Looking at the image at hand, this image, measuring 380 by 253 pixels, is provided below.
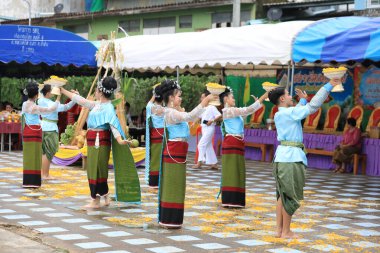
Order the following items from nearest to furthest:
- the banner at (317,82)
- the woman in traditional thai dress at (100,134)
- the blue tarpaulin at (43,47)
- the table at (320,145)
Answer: the woman in traditional thai dress at (100,134) < the table at (320,145) < the banner at (317,82) < the blue tarpaulin at (43,47)

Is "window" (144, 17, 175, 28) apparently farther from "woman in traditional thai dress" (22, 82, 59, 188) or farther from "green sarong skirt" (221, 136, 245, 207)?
"green sarong skirt" (221, 136, 245, 207)

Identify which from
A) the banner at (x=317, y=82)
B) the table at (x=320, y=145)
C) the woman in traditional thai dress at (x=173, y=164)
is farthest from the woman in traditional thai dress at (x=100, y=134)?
the banner at (x=317, y=82)

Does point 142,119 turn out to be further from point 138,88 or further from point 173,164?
point 173,164

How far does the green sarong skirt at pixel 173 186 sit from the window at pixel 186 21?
762 inches

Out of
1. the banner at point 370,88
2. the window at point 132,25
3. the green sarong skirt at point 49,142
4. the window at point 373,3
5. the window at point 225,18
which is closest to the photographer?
the green sarong skirt at point 49,142

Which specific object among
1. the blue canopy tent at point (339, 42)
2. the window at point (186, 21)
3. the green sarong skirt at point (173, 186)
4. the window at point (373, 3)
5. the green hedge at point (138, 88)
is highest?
the window at point (186, 21)

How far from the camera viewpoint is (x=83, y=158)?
14281mm

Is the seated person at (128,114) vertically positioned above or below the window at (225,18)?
below

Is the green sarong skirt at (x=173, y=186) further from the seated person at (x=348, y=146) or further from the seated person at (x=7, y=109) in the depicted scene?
the seated person at (x=7, y=109)

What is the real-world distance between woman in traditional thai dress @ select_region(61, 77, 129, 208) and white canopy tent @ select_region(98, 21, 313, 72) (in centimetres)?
435

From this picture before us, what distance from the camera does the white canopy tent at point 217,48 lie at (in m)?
12.9

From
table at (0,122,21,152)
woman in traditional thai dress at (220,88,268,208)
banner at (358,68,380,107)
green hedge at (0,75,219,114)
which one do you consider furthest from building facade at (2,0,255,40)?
woman in traditional thai dress at (220,88,268,208)

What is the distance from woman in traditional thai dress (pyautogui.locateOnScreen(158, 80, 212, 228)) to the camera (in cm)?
827

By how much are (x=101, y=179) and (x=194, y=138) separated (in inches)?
385
